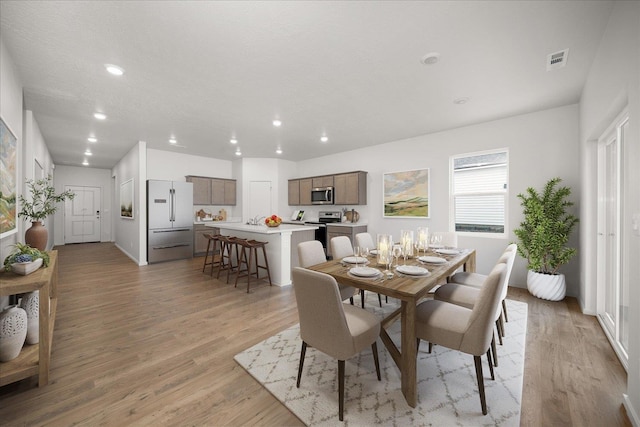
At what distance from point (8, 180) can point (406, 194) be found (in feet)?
17.9

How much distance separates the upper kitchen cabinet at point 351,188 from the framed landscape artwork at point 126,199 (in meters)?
5.01

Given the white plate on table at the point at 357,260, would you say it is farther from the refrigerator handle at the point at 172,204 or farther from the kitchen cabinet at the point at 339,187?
the refrigerator handle at the point at 172,204

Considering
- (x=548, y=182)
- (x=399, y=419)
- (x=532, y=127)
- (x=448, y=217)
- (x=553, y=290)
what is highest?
(x=532, y=127)

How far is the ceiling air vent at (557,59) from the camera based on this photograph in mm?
2398

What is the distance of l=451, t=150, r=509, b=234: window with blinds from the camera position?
13.8 ft

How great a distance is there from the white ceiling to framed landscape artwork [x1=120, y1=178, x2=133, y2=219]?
225 centimetres

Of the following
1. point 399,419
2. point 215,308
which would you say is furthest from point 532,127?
point 215,308

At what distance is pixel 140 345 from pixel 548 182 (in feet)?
17.3

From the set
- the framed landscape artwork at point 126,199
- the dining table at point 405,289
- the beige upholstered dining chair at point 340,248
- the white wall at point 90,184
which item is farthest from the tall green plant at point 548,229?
the white wall at point 90,184

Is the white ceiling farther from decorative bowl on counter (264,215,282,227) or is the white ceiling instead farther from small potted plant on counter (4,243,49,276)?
small potted plant on counter (4,243,49,276)

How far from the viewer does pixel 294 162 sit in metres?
7.81

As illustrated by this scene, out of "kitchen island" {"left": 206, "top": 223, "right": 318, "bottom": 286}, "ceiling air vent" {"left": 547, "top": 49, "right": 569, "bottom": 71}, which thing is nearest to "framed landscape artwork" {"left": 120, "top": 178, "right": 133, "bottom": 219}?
"kitchen island" {"left": 206, "top": 223, "right": 318, "bottom": 286}

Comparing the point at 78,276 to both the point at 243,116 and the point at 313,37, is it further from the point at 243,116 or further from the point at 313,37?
the point at 313,37

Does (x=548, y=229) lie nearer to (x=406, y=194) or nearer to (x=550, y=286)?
(x=550, y=286)
